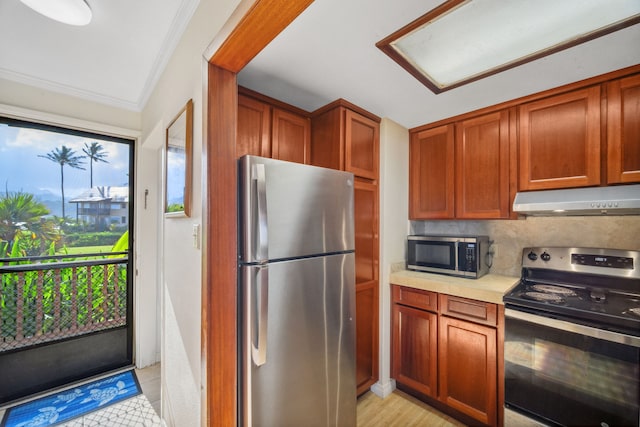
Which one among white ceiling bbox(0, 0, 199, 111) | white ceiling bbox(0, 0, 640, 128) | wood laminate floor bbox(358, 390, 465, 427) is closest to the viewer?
white ceiling bbox(0, 0, 640, 128)

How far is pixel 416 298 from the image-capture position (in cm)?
213

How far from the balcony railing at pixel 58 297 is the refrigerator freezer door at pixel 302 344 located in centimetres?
215

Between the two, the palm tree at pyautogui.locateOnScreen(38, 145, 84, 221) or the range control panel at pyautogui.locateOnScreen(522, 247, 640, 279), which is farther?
the palm tree at pyautogui.locateOnScreen(38, 145, 84, 221)

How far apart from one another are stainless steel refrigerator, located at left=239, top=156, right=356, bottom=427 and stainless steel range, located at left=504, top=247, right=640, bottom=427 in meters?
1.02

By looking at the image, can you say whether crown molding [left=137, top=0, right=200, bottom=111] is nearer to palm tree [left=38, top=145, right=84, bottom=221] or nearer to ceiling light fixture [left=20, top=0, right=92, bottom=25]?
ceiling light fixture [left=20, top=0, right=92, bottom=25]

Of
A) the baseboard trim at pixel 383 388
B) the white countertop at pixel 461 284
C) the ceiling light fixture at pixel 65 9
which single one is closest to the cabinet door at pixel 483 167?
the white countertop at pixel 461 284

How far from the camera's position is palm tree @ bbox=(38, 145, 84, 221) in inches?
89.0

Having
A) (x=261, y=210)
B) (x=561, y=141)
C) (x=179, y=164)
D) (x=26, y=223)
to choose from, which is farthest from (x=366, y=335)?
(x=26, y=223)

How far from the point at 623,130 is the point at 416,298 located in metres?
1.70

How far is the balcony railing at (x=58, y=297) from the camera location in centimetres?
210

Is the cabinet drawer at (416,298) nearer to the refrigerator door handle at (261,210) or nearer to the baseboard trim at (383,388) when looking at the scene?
the baseboard trim at (383,388)

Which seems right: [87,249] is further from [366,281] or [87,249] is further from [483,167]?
[483,167]

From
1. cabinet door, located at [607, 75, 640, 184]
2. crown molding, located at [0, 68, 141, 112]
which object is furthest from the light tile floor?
cabinet door, located at [607, 75, 640, 184]

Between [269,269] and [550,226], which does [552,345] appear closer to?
[550,226]
